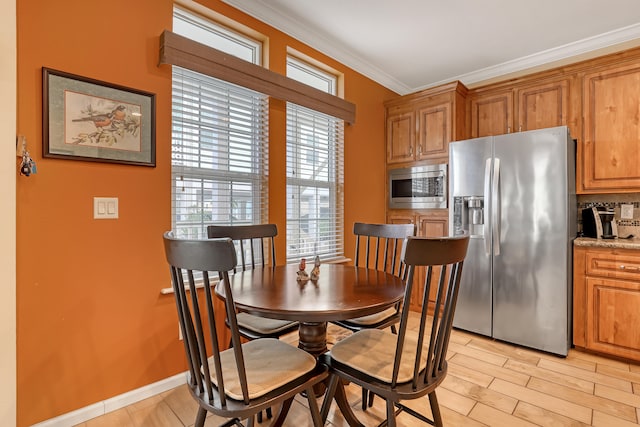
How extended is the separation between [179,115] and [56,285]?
3.85 feet

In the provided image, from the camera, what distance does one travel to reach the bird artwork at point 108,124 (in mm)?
1721

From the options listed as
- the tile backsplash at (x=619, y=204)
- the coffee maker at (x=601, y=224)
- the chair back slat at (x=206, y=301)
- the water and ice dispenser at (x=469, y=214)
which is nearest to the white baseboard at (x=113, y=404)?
the chair back slat at (x=206, y=301)

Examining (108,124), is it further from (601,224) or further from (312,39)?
(601,224)

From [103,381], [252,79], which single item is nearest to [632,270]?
[252,79]

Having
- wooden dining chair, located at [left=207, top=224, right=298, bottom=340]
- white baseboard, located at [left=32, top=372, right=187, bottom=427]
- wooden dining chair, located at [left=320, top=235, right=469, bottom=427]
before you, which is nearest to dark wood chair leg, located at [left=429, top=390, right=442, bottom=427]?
wooden dining chair, located at [left=320, top=235, right=469, bottom=427]

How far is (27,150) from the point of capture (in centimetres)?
155

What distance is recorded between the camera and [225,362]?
1365 mm

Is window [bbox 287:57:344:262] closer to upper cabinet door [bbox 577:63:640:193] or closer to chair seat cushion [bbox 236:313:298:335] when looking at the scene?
chair seat cushion [bbox 236:313:298:335]

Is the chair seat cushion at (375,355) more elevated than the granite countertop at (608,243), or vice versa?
the granite countertop at (608,243)

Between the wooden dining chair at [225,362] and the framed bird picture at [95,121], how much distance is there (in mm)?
923

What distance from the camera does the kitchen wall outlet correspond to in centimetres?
176

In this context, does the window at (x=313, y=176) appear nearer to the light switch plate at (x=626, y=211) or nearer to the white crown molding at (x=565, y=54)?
the white crown molding at (x=565, y=54)

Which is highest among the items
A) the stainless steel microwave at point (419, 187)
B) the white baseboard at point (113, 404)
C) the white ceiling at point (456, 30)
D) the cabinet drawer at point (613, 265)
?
the white ceiling at point (456, 30)

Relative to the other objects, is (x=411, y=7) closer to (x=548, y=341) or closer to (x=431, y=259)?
(x=431, y=259)
